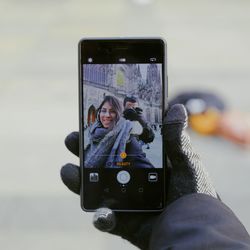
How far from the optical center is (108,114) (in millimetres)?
1168

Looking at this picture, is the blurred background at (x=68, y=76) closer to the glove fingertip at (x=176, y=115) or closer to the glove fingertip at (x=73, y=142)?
the glove fingertip at (x=73, y=142)

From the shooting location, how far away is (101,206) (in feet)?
3.92

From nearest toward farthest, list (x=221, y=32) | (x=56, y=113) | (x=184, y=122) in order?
(x=184, y=122) → (x=56, y=113) → (x=221, y=32)

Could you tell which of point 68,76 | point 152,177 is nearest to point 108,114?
point 152,177

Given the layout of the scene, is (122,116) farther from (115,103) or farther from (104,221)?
(104,221)

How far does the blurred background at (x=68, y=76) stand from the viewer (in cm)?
249

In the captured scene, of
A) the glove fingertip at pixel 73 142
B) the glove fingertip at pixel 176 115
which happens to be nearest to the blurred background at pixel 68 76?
the glove fingertip at pixel 73 142

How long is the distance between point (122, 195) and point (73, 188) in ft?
0.27

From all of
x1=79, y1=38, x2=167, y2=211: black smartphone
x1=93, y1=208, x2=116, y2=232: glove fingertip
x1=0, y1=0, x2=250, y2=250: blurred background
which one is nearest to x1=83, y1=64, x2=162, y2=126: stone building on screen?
x1=79, y1=38, x2=167, y2=211: black smartphone

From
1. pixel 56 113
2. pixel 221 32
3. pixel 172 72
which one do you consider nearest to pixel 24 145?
pixel 56 113

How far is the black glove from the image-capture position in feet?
3.83

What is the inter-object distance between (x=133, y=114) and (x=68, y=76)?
4.98 ft

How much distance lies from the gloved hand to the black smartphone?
0.02 m

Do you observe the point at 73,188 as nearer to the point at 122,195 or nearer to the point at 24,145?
the point at 122,195
